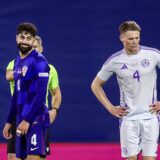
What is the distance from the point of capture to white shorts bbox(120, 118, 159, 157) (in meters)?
4.91

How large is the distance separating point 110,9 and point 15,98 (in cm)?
396

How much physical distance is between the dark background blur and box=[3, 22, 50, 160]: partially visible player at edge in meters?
3.71

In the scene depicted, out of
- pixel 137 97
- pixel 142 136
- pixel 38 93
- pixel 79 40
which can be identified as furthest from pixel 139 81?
pixel 79 40

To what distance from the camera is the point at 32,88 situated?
4551mm

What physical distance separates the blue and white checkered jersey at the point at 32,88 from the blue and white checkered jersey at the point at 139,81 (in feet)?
2.38

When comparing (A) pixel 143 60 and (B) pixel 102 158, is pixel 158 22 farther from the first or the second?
(A) pixel 143 60

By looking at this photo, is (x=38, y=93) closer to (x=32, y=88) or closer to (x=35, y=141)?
(x=32, y=88)

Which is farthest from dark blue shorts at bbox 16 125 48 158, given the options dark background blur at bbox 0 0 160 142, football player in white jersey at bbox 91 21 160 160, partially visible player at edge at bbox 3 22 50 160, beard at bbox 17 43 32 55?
dark background blur at bbox 0 0 160 142

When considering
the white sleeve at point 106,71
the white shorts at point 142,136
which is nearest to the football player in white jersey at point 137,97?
the white shorts at point 142,136

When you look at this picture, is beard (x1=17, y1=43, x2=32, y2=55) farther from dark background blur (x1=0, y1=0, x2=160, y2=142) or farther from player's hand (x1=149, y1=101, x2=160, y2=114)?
dark background blur (x1=0, y1=0, x2=160, y2=142)

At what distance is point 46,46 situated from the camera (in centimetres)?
843

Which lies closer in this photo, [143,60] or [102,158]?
[143,60]

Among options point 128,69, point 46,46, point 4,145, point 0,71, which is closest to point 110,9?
point 46,46

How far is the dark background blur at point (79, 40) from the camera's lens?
8.43 m
